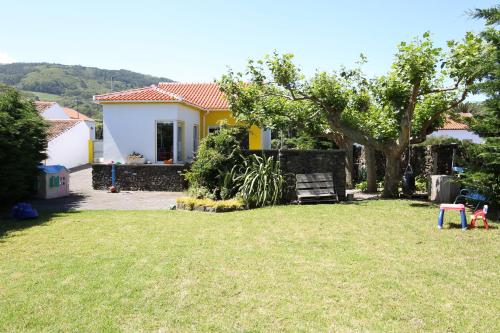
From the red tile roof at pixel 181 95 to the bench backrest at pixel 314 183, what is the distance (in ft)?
18.3

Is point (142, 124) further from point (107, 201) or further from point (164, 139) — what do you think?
point (107, 201)

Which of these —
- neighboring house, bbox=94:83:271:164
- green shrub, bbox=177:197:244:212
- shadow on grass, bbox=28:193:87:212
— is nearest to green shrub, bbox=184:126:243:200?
green shrub, bbox=177:197:244:212

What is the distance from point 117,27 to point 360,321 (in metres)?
14.9

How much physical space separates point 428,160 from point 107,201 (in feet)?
44.3

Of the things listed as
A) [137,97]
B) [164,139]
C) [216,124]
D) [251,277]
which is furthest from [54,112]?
[251,277]

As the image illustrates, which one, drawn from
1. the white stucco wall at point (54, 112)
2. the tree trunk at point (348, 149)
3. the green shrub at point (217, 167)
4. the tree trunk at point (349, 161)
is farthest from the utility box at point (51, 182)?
the white stucco wall at point (54, 112)

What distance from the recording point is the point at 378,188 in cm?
1886

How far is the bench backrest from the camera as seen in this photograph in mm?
14617

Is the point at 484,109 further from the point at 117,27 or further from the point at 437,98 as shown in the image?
the point at 117,27

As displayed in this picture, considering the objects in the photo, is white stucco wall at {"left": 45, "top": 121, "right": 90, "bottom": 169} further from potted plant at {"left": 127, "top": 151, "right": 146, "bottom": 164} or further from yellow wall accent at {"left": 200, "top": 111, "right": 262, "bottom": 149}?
yellow wall accent at {"left": 200, "top": 111, "right": 262, "bottom": 149}

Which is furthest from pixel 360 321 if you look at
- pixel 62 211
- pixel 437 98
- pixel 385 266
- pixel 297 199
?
pixel 437 98

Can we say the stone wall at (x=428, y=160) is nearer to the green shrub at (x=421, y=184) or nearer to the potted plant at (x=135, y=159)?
the green shrub at (x=421, y=184)

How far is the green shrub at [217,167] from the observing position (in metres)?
14.8

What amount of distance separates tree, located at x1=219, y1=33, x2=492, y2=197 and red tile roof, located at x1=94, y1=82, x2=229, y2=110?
217 cm
